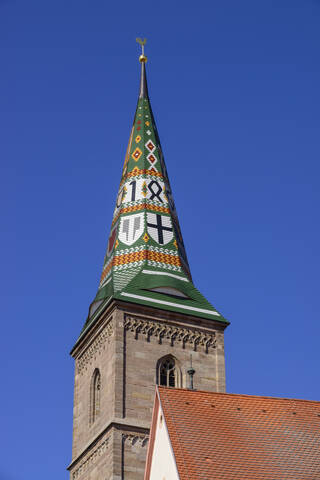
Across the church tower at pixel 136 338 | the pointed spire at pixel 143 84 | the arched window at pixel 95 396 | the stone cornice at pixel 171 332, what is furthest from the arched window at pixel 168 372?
the pointed spire at pixel 143 84

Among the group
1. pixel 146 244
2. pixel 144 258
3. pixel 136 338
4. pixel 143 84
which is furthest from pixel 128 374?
pixel 143 84

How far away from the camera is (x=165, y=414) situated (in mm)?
18266

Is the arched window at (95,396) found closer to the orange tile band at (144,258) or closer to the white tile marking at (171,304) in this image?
the white tile marking at (171,304)

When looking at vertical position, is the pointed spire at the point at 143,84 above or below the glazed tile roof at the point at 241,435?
above

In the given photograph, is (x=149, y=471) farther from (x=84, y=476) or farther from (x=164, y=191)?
(x=164, y=191)

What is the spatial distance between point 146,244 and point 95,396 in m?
5.30

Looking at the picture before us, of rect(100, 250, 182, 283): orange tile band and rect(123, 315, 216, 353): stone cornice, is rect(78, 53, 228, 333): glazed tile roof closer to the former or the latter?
rect(100, 250, 182, 283): orange tile band

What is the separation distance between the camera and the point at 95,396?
30125mm

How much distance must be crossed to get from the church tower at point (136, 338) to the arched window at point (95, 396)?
0.03 metres

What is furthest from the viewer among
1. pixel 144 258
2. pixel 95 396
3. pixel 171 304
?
pixel 144 258

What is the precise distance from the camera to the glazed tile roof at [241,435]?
16922 mm

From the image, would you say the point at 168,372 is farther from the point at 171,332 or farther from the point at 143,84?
the point at 143,84

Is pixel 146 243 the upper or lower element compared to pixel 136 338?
upper

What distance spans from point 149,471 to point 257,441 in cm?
222
